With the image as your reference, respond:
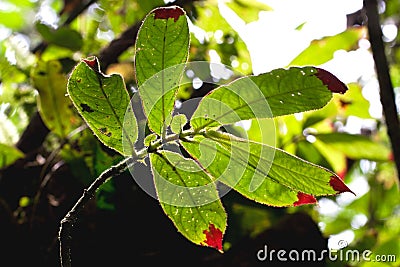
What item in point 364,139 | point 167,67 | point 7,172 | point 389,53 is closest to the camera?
point 167,67

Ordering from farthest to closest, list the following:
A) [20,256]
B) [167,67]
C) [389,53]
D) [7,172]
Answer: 1. [389,53]
2. [7,172]
3. [20,256]
4. [167,67]

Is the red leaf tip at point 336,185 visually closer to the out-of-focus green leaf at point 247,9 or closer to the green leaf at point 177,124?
the green leaf at point 177,124

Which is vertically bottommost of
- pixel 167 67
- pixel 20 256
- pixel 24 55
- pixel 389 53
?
pixel 389 53

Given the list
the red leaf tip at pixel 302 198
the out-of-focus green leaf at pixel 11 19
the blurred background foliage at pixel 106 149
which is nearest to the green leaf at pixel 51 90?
the blurred background foliage at pixel 106 149

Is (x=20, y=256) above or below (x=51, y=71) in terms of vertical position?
below

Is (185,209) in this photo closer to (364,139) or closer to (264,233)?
(264,233)

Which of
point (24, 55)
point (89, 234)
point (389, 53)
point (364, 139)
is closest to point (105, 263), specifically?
point (89, 234)
